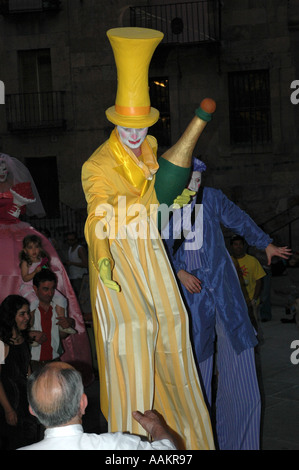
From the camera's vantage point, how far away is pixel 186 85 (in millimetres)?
15008

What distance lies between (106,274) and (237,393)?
1.52 metres

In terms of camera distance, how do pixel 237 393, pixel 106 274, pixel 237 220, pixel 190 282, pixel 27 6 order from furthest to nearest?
pixel 27 6 → pixel 237 220 → pixel 237 393 → pixel 190 282 → pixel 106 274

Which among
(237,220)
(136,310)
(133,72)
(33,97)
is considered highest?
(33,97)

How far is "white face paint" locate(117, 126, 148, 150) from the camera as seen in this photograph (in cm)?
357

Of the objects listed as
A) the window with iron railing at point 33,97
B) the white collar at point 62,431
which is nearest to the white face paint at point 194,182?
the white collar at point 62,431

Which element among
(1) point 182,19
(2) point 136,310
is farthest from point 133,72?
(1) point 182,19

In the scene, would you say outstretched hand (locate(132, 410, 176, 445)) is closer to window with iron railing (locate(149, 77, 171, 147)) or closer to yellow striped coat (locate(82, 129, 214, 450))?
yellow striped coat (locate(82, 129, 214, 450))

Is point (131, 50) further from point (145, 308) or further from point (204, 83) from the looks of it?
point (204, 83)

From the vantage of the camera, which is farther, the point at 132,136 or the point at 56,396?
the point at 132,136

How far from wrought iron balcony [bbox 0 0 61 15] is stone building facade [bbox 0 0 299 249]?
0.07ft

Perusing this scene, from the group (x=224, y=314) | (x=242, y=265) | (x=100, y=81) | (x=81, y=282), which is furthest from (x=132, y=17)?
(x=224, y=314)

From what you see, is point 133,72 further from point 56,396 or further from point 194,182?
point 56,396

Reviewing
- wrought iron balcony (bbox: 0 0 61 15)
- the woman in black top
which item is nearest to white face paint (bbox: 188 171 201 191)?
the woman in black top
